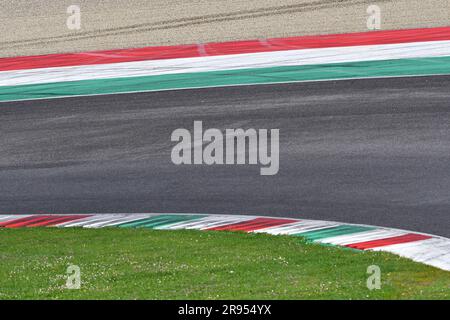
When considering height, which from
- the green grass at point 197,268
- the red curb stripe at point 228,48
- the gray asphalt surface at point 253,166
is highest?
the red curb stripe at point 228,48

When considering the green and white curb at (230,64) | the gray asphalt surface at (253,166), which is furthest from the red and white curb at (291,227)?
the green and white curb at (230,64)

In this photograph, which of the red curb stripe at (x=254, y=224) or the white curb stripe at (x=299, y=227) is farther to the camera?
the red curb stripe at (x=254, y=224)

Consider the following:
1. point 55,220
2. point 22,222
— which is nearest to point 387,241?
point 55,220

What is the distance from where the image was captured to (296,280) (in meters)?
10.4

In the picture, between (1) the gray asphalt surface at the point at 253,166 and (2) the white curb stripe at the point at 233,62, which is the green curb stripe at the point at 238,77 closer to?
(2) the white curb stripe at the point at 233,62

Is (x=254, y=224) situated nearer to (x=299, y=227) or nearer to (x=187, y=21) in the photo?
(x=299, y=227)

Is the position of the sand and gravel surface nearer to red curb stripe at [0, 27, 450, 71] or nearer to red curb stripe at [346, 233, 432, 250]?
red curb stripe at [0, 27, 450, 71]

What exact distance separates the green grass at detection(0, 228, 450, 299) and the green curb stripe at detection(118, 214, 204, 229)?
0.42 metres

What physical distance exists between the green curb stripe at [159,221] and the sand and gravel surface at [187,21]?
12444 millimetres

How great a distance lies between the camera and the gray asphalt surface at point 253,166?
47.6ft

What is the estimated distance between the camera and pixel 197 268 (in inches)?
435

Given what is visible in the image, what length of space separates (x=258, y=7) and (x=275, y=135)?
12240 millimetres

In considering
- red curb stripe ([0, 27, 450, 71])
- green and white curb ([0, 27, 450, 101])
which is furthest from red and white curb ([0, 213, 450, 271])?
red curb stripe ([0, 27, 450, 71])

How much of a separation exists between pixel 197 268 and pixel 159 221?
3.16 meters
